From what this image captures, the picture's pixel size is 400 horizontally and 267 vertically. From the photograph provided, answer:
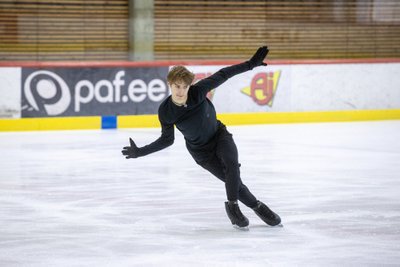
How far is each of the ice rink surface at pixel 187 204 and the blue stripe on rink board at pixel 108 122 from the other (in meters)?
1.14

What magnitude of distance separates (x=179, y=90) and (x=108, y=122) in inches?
A: 298

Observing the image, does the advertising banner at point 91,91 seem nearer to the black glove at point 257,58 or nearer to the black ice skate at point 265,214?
the black ice skate at point 265,214

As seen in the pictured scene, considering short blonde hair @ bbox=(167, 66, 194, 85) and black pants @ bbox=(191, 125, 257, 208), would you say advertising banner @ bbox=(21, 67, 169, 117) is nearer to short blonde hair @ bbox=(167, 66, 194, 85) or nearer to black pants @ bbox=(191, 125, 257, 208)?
black pants @ bbox=(191, 125, 257, 208)

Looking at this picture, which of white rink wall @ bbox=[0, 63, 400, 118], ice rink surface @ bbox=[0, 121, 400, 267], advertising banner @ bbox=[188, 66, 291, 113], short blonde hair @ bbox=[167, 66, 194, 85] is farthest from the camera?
white rink wall @ bbox=[0, 63, 400, 118]

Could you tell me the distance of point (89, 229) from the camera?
19.8ft

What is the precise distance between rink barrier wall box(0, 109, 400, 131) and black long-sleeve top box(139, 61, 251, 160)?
22.9 feet

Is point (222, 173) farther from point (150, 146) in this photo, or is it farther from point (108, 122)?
point (108, 122)

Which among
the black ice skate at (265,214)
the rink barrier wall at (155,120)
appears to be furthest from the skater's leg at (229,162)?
the rink barrier wall at (155,120)

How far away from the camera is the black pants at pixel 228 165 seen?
229 inches

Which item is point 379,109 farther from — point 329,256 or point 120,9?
point 329,256

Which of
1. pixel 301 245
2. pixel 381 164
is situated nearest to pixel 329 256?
pixel 301 245

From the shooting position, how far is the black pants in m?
5.82

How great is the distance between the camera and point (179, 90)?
18.3ft

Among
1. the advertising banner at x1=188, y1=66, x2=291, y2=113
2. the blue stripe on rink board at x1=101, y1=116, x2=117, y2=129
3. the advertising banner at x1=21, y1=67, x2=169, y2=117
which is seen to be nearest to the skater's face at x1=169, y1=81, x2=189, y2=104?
the advertising banner at x1=21, y1=67, x2=169, y2=117
